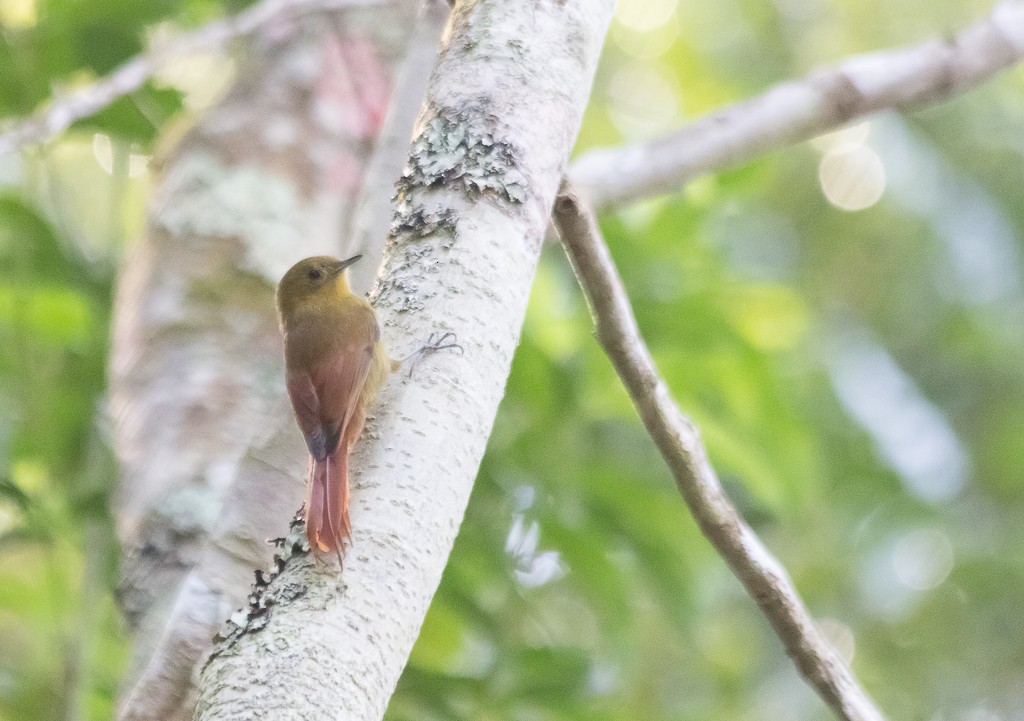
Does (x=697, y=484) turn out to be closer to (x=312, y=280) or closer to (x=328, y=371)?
(x=328, y=371)

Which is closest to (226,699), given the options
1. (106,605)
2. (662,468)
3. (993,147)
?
(106,605)

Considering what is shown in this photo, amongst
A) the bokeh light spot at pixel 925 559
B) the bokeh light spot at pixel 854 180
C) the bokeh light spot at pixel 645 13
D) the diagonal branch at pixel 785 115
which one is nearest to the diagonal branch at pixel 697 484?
the diagonal branch at pixel 785 115

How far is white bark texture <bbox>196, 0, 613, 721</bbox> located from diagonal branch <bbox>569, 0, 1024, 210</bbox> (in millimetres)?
1280

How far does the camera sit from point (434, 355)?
4.09 feet

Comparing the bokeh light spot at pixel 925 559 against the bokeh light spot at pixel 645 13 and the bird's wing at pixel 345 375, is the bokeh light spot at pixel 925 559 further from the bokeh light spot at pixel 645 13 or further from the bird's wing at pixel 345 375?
the bird's wing at pixel 345 375

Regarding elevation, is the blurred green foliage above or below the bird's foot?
above

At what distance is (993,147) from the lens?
5.83 metres

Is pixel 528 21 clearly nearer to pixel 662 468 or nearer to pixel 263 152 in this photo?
pixel 263 152

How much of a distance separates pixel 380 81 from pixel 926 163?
3.28 metres

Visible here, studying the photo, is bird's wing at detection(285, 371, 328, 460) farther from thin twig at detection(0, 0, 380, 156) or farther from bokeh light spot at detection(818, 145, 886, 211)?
bokeh light spot at detection(818, 145, 886, 211)

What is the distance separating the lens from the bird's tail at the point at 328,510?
3.66ft

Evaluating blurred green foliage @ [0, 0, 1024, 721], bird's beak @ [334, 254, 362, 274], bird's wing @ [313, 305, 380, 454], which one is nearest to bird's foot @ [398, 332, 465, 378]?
bird's wing @ [313, 305, 380, 454]

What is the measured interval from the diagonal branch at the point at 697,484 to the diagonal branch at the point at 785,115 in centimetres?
117

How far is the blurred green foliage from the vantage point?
2.68 meters
